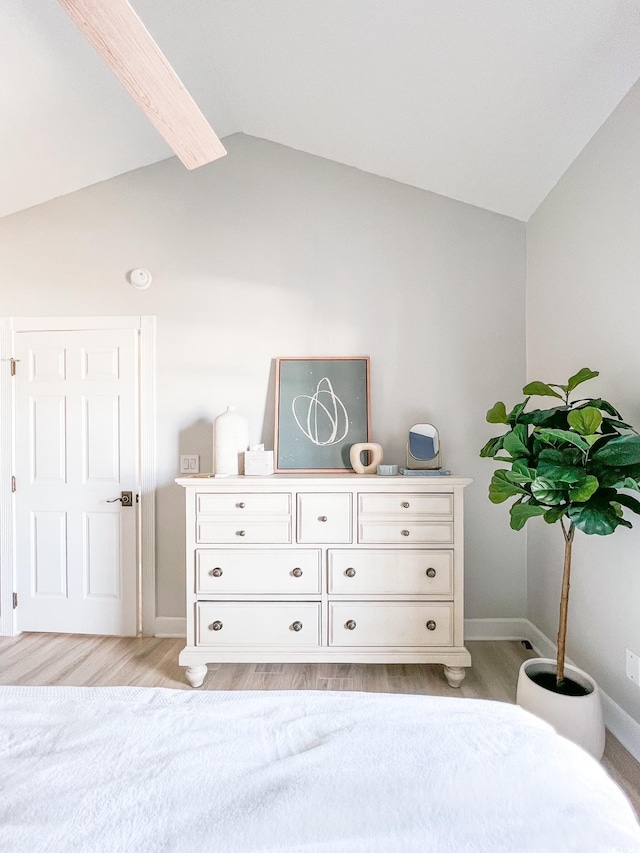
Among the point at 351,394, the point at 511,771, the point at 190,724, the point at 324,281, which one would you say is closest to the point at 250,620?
the point at 351,394

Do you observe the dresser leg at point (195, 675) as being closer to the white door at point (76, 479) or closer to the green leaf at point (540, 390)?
the white door at point (76, 479)

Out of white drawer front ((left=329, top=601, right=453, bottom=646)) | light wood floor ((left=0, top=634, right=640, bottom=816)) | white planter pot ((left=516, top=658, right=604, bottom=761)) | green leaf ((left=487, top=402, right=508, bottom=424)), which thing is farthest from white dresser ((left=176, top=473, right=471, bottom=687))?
white planter pot ((left=516, top=658, right=604, bottom=761))

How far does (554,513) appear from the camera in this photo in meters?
1.72

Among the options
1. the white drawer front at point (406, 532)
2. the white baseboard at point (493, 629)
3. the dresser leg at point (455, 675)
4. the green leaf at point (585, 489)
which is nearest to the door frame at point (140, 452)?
the white drawer front at point (406, 532)

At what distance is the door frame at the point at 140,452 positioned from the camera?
2.84 m

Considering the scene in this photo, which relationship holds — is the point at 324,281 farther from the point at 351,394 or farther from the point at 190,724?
the point at 190,724

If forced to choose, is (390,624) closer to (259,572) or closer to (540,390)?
(259,572)

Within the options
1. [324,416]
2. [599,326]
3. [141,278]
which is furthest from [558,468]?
[141,278]

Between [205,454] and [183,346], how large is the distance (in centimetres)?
69

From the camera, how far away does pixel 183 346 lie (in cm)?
285

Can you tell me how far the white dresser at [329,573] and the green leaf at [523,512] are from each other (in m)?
0.47

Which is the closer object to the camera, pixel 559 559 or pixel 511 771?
pixel 511 771

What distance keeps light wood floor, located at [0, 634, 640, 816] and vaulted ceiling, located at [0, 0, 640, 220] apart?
2.61 metres

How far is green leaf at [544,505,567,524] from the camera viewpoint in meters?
1.70
